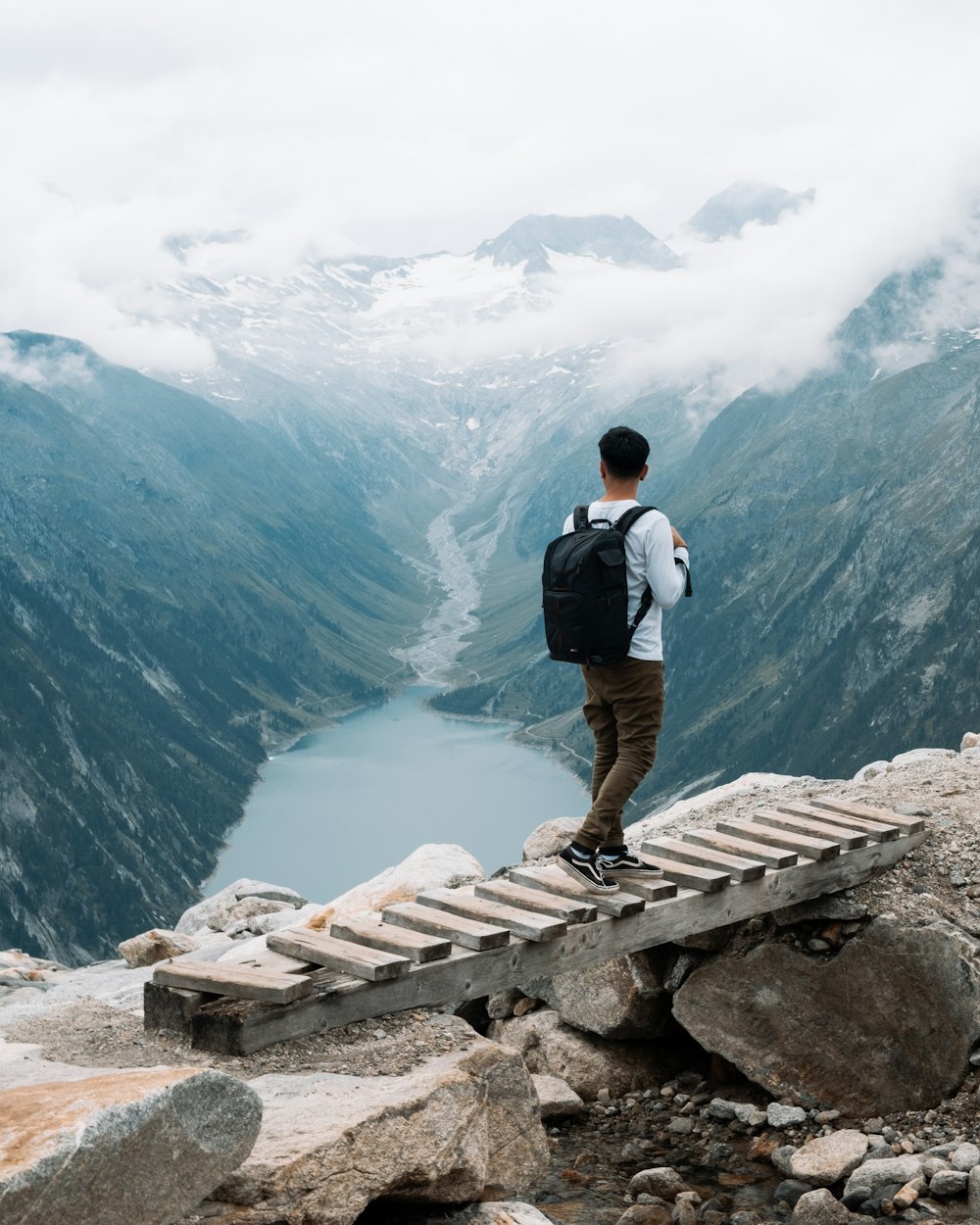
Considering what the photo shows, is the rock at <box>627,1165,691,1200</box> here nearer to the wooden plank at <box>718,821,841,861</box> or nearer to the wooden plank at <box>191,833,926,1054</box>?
the wooden plank at <box>191,833,926,1054</box>

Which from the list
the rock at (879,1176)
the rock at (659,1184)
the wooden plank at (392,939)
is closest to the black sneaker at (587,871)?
the wooden plank at (392,939)

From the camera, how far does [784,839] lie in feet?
52.3

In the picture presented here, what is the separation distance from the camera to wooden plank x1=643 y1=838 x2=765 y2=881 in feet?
47.8

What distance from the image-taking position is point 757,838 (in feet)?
54.2

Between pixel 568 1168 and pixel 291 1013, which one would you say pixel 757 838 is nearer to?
pixel 568 1168

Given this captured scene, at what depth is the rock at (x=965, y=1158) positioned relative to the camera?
1211 cm

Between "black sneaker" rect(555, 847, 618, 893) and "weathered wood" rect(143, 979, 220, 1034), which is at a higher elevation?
"weathered wood" rect(143, 979, 220, 1034)

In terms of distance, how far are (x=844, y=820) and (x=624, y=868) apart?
4.09 metres

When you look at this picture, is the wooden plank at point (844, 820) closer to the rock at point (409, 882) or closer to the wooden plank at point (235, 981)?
the rock at point (409, 882)

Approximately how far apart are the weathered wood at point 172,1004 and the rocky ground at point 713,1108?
0.38 ft

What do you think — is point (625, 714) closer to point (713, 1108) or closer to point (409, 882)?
point (713, 1108)

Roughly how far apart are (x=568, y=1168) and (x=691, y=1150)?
1484 millimetres

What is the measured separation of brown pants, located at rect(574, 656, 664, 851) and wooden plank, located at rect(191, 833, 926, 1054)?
4.17 feet

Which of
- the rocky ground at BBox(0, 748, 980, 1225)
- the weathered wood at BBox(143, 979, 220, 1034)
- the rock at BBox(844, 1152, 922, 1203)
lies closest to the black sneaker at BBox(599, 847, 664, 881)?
the rocky ground at BBox(0, 748, 980, 1225)
